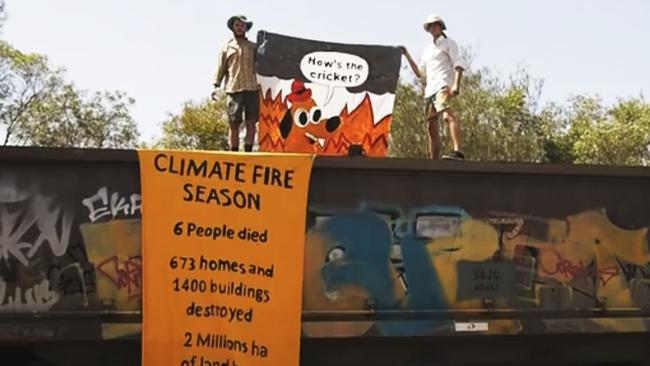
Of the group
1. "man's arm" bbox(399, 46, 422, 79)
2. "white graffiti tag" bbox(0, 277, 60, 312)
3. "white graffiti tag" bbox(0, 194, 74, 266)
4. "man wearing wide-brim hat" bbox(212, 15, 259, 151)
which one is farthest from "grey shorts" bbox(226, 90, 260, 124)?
"white graffiti tag" bbox(0, 277, 60, 312)

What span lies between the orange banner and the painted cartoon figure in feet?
6.73

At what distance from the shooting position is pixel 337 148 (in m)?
7.13

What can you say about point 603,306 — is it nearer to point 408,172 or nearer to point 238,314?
point 408,172

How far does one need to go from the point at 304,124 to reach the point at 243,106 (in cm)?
58

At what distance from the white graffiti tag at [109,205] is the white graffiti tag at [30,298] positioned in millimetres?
467

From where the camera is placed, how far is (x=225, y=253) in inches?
194

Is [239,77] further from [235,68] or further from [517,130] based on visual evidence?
[517,130]

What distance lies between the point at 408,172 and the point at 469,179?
0.41 metres

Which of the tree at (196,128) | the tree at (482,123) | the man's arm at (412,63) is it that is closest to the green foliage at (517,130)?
the tree at (482,123)

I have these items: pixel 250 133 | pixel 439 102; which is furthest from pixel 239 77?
pixel 439 102

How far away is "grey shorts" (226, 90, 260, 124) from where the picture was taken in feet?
22.6

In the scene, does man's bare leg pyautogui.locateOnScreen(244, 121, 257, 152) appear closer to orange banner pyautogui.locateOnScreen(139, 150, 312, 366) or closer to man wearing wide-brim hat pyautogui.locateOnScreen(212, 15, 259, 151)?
man wearing wide-brim hat pyautogui.locateOnScreen(212, 15, 259, 151)

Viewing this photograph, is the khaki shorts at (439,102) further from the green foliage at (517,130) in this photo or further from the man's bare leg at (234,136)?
the green foliage at (517,130)

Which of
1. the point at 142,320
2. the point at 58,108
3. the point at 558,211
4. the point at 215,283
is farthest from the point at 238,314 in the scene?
the point at 58,108
